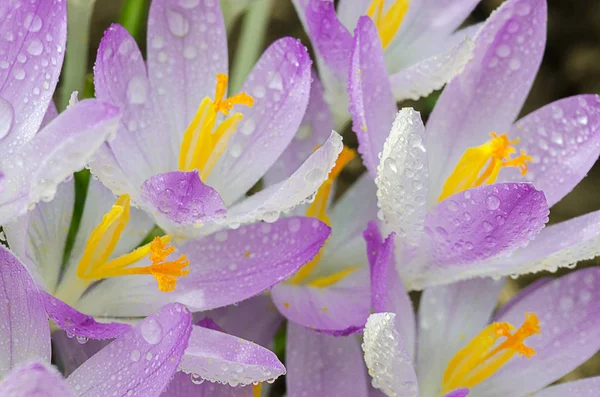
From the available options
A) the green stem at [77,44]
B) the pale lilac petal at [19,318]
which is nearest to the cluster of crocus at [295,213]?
the pale lilac petal at [19,318]

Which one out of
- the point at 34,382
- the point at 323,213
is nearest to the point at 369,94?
the point at 323,213

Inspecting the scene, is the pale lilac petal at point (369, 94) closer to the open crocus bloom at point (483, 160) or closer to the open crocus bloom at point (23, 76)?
the open crocus bloom at point (483, 160)

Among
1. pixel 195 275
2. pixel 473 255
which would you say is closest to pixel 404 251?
pixel 473 255

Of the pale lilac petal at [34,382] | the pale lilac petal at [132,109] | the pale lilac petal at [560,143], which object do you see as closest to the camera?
the pale lilac petal at [34,382]

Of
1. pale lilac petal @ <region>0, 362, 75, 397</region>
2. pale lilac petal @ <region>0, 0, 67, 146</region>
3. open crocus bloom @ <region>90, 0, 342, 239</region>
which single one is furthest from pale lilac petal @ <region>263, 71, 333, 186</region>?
pale lilac petal @ <region>0, 362, 75, 397</region>

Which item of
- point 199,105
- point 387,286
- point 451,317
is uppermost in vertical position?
point 199,105

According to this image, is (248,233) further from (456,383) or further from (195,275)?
(456,383)

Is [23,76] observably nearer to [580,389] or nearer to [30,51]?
[30,51]
